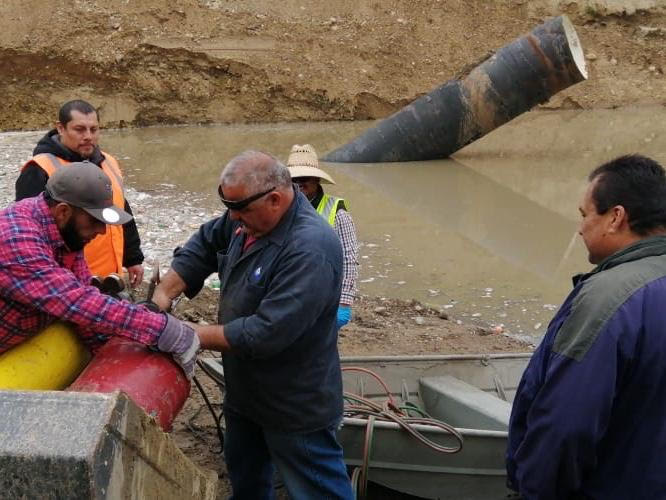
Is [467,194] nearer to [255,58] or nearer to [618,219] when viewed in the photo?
[255,58]

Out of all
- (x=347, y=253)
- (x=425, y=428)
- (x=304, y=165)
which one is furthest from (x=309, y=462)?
(x=304, y=165)

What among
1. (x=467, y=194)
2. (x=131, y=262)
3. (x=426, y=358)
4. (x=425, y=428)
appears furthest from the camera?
(x=467, y=194)

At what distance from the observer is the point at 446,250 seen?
29.7 ft

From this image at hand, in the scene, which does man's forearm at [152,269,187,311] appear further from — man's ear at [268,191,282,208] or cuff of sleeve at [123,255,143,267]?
cuff of sleeve at [123,255,143,267]

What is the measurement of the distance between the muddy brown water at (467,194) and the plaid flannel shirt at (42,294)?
4546 mm

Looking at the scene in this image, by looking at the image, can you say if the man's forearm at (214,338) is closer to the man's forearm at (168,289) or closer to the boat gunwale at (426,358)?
the man's forearm at (168,289)

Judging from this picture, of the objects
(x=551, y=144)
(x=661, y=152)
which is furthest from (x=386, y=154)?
(x=661, y=152)

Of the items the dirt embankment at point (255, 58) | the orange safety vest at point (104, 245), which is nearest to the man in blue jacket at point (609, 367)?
the orange safety vest at point (104, 245)

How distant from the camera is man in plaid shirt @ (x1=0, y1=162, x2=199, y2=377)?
9.05 ft

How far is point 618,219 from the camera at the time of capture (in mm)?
2363

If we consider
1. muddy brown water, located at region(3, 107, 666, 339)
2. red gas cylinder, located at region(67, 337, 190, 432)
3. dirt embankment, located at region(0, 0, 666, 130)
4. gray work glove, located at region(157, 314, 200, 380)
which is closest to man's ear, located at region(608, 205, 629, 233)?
gray work glove, located at region(157, 314, 200, 380)

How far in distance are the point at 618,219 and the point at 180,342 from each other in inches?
62.0

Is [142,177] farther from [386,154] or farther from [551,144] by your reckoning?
[551,144]

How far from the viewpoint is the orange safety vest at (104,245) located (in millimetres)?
4371
